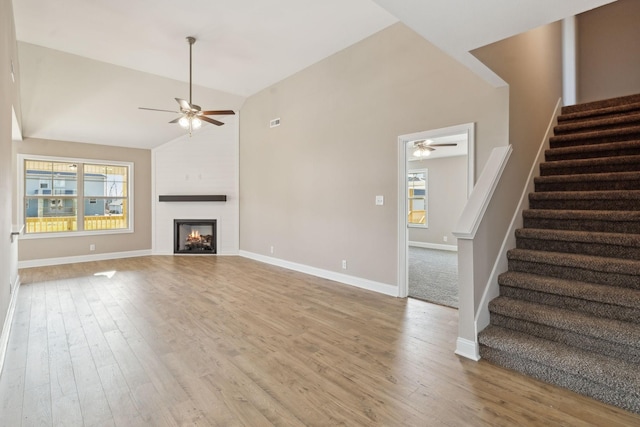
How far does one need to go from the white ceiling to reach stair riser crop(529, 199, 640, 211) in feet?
5.72

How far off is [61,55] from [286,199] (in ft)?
12.8

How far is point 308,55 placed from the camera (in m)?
5.09

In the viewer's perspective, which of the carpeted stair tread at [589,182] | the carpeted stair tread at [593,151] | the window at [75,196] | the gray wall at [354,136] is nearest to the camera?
the carpeted stair tread at [589,182]

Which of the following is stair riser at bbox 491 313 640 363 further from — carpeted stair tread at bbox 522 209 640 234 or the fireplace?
the fireplace

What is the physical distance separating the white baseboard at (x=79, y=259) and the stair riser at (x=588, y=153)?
26.7 feet

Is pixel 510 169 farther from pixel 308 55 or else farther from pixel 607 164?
pixel 308 55

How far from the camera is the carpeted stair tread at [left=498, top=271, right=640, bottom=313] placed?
224cm

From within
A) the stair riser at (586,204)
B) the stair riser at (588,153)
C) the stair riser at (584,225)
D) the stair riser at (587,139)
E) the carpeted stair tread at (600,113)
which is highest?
the carpeted stair tread at (600,113)

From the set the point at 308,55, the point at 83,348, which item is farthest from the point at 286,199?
the point at 83,348

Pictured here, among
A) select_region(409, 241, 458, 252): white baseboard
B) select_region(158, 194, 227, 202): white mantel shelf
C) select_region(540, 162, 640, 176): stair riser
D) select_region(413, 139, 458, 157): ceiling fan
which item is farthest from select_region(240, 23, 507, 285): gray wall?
select_region(409, 241, 458, 252): white baseboard

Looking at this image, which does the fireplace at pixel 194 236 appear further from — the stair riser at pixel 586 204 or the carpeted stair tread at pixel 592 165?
the carpeted stair tread at pixel 592 165

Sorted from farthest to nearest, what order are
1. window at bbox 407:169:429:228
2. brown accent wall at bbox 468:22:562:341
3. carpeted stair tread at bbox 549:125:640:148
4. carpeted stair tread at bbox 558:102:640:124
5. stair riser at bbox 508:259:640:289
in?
window at bbox 407:169:429:228
carpeted stair tread at bbox 558:102:640:124
carpeted stair tread at bbox 549:125:640:148
brown accent wall at bbox 468:22:562:341
stair riser at bbox 508:259:640:289

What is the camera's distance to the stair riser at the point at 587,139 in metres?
3.57

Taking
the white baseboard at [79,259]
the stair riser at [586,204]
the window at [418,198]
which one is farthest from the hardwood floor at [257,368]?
the window at [418,198]
